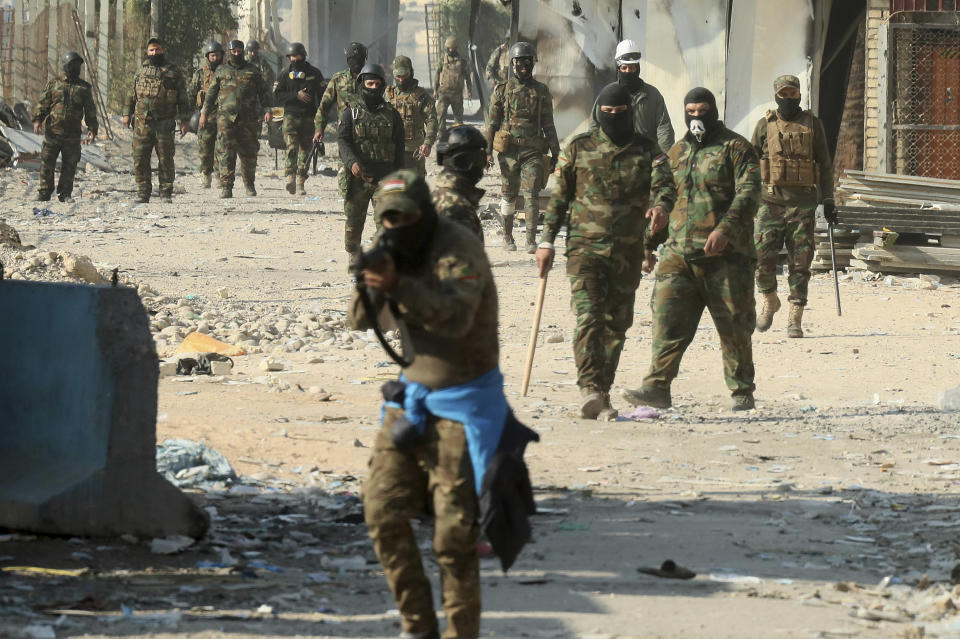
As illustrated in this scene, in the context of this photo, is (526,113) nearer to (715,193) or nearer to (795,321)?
(795,321)

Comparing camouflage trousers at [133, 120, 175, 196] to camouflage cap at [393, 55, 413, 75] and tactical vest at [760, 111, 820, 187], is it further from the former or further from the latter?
tactical vest at [760, 111, 820, 187]

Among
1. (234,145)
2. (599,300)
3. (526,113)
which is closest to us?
(599,300)

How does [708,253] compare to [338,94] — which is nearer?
[708,253]

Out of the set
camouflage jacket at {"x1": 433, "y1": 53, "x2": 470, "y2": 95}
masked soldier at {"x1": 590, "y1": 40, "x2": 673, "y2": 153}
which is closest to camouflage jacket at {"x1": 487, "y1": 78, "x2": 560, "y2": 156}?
masked soldier at {"x1": 590, "y1": 40, "x2": 673, "y2": 153}

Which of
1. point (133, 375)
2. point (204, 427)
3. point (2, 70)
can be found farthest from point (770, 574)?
point (2, 70)

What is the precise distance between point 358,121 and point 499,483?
26.8 feet

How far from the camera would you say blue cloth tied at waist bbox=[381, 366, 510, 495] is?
4004mm

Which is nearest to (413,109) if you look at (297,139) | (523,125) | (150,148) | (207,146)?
(523,125)

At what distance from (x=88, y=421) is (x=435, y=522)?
72.3 inches

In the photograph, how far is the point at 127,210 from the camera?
18.6 meters

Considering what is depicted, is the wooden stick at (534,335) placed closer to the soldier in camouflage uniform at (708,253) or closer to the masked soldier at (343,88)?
the soldier in camouflage uniform at (708,253)

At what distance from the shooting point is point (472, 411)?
13.3ft

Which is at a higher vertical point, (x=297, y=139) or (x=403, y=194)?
(x=297, y=139)

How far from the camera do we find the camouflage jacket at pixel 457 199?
20.9 ft
